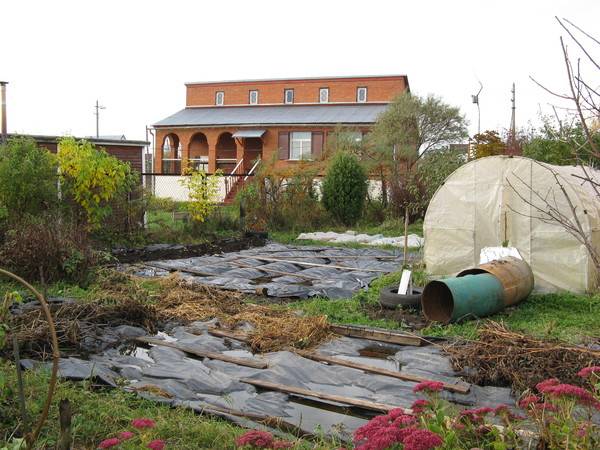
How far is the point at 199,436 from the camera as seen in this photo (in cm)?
408

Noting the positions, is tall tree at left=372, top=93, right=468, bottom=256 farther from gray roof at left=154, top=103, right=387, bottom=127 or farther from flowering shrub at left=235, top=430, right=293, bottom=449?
flowering shrub at left=235, top=430, right=293, bottom=449

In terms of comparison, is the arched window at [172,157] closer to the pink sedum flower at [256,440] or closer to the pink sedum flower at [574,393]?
the pink sedum flower at [256,440]

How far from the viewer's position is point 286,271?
12344 mm

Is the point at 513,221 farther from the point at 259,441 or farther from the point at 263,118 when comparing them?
the point at 263,118

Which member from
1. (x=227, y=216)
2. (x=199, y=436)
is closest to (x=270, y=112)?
(x=227, y=216)

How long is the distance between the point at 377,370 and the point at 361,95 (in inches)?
1309

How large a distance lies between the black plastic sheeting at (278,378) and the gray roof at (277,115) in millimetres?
26629

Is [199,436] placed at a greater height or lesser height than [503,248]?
lesser

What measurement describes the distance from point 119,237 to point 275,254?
382cm

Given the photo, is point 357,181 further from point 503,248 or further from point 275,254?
point 503,248

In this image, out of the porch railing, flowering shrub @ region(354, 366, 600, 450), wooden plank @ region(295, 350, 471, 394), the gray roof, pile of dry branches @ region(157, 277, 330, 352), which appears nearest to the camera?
flowering shrub @ region(354, 366, 600, 450)

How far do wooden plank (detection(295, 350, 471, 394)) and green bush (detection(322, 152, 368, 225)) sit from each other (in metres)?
14.4

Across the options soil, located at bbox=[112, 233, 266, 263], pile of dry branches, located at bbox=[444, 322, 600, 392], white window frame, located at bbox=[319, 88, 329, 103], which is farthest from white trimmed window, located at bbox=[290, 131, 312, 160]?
pile of dry branches, located at bbox=[444, 322, 600, 392]

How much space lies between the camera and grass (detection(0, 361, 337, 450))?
3.96 metres
